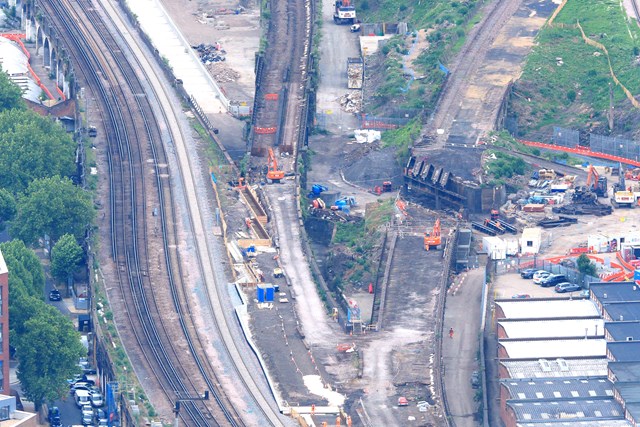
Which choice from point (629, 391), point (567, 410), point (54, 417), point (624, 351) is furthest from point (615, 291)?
point (54, 417)

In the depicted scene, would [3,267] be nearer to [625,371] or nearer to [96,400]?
[96,400]

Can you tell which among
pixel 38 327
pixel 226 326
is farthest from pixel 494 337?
pixel 38 327

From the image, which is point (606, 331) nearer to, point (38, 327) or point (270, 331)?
point (270, 331)

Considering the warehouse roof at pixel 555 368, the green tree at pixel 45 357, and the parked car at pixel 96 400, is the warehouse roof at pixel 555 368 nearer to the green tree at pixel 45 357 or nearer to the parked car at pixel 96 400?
the parked car at pixel 96 400

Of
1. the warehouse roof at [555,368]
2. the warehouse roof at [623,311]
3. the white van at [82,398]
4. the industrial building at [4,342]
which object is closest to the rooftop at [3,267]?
the industrial building at [4,342]

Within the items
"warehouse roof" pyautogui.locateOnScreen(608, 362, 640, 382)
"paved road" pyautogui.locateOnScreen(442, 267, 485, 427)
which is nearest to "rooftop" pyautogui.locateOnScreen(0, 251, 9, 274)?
"paved road" pyautogui.locateOnScreen(442, 267, 485, 427)

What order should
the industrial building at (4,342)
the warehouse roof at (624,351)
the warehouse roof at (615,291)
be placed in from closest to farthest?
the industrial building at (4,342)
the warehouse roof at (624,351)
the warehouse roof at (615,291)
